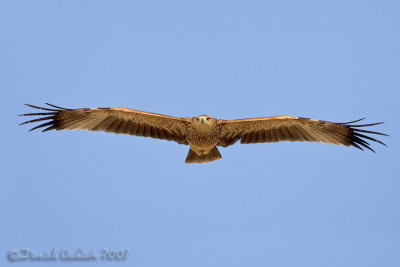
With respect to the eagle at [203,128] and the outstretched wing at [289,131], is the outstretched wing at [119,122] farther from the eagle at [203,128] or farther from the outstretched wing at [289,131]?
the outstretched wing at [289,131]

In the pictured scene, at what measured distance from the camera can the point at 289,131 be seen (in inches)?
431

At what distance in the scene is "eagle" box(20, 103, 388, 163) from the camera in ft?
34.1

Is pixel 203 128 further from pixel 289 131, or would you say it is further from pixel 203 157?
pixel 289 131

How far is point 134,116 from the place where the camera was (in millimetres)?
10734

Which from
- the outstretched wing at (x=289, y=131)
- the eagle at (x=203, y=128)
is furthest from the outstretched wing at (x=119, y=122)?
the outstretched wing at (x=289, y=131)

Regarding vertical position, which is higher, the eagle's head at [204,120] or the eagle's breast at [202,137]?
the eagle's head at [204,120]

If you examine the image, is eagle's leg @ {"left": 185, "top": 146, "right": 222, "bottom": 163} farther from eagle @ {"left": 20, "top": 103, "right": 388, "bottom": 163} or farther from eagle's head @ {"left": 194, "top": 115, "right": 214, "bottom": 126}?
eagle's head @ {"left": 194, "top": 115, "right": 214, "bottom": 126}

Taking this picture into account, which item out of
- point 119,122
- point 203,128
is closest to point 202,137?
point 203,128

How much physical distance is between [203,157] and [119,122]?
83.5 inches

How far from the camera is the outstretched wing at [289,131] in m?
10.5

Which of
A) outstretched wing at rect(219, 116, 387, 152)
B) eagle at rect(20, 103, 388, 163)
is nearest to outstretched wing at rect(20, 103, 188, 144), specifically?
eagle at rect(20, 103, 388, 163)

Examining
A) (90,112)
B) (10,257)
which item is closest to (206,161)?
(90,112)

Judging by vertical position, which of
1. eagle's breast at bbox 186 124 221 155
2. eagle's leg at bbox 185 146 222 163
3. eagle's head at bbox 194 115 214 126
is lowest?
eagle's leg at bbox 185 146 222 163

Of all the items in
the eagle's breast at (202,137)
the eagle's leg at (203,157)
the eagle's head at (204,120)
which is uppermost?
the eagle's head at (204,120)
